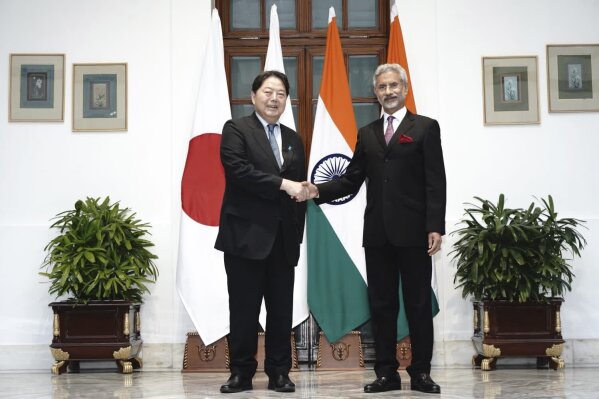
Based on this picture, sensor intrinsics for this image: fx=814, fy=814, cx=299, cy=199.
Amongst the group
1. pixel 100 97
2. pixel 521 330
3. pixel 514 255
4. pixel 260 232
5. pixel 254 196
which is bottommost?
pixel 521 330

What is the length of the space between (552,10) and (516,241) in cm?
191

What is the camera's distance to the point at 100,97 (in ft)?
19.6

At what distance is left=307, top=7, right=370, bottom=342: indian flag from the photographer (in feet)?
18.3

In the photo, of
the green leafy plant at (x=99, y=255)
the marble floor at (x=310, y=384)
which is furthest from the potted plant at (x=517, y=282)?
the green leafy plant at (x=99, y=255)

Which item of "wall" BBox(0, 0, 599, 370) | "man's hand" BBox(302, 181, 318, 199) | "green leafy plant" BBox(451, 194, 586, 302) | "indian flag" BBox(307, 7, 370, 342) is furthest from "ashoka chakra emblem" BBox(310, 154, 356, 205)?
"man's hand" BBox(302, 181, 318, 199)

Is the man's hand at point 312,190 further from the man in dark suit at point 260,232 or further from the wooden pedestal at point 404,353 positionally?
the wooden pedestal at point 404,353

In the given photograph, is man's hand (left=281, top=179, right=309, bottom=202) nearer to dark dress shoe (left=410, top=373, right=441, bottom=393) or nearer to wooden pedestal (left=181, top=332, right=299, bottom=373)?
dark dress shoe (left=410, top=373, right=441, bottom=393)

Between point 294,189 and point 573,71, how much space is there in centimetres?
299

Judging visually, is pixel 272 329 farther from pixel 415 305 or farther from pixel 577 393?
pixel 577 393

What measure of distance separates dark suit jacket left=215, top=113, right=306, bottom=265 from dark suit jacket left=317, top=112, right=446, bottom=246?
401 millimetres

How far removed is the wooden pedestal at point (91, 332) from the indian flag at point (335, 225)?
1270 mm

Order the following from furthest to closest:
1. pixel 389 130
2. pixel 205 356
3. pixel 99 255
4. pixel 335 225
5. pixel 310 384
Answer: pixel 335 225 < pixel 205 356 < pixel 99 255 < pixel 310 384 < pixel 389 130

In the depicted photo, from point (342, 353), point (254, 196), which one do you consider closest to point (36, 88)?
point (254, 196)

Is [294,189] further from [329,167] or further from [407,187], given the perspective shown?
[329,167]
